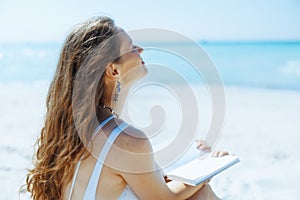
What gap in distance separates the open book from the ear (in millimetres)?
335

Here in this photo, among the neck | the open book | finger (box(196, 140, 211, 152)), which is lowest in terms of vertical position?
finger (box(196, 140, 211, 152))

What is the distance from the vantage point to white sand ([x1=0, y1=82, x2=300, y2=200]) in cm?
237

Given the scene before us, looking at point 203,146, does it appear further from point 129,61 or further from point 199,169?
point 129,61

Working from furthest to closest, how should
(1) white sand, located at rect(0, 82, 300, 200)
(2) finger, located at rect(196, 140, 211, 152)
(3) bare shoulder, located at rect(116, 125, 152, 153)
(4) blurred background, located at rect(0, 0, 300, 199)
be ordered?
(4) blurred background, located at rect(0, 0, 300, 199)
(1) white sand, located at rect(0, 82, 300, 200)
(2) finger, located at rect(196, 140, 211, 152)
(3) bare shoulder, located at rect(116, 125, 152, 153)

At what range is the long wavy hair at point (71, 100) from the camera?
982 millimetres

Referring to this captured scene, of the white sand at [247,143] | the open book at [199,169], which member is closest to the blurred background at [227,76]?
the white sand at [247,143]

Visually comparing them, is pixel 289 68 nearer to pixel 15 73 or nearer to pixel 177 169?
pixel 15 73

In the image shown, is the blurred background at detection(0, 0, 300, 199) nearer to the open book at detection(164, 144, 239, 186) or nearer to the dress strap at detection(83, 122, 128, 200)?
the dress strap at detection(83, 122, 128, 200)

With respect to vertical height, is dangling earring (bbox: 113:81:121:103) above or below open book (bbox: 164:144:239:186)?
above

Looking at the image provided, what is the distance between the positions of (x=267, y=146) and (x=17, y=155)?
192cm

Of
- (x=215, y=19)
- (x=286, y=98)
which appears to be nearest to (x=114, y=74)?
(x=286, y=98)

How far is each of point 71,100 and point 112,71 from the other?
0.13 m

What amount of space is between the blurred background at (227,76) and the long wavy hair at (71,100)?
10cm

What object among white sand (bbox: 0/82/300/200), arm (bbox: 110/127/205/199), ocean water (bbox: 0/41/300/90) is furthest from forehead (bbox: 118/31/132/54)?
ocean water (bbox: 0/41/300/90)
